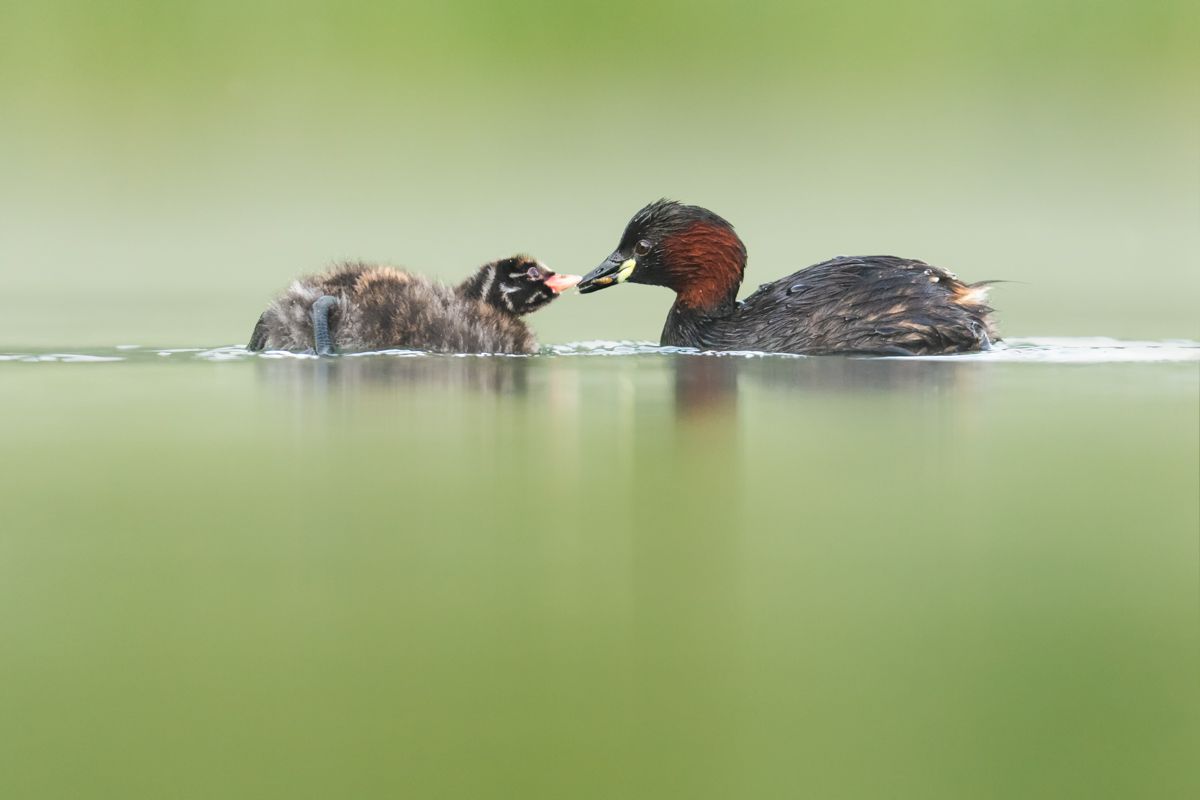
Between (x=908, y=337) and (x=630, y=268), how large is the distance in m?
1.37

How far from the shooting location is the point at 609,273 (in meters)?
7.67

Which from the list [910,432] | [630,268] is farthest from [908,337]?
[910,432]

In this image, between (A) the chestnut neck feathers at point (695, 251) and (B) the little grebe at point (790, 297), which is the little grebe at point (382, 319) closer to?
(B) the little grebe at point (790, 297)

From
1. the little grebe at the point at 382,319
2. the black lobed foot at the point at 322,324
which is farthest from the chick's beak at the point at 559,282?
the black lobed foot at the point at 322,324

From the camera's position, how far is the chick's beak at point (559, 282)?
23.9 feet

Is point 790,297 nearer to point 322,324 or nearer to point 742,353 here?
point 742,353

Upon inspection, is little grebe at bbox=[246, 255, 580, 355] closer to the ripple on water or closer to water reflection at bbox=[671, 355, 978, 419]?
the ripple on water

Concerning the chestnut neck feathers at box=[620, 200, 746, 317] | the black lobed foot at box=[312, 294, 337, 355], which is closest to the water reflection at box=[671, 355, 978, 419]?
the chestnut neck feathers at box=[620, 200, 746, 317]

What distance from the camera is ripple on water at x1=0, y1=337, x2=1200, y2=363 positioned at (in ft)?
22.1

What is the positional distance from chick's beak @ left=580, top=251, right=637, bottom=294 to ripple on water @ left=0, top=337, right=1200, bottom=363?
0.27 metres

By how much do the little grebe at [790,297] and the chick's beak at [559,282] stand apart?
31 cm

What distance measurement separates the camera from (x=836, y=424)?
5.03 m

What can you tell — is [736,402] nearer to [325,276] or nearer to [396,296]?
[396,296]

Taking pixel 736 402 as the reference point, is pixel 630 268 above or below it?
above
